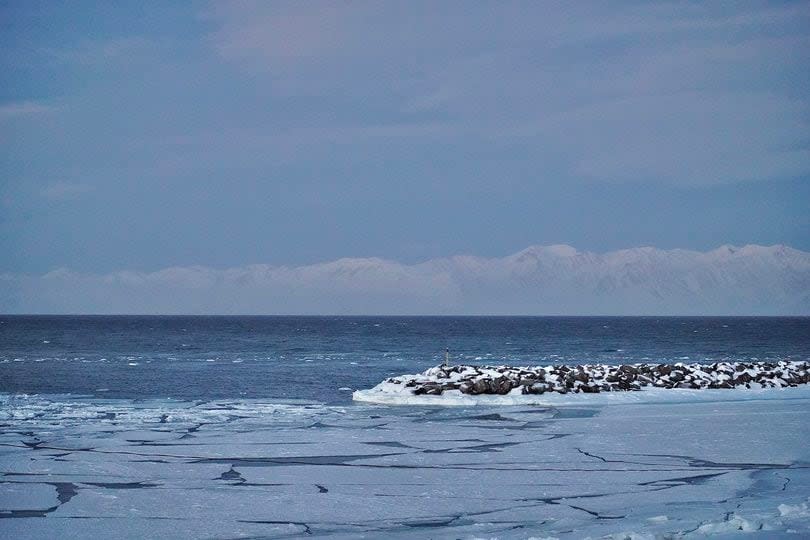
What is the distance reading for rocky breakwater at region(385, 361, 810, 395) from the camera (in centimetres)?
2406

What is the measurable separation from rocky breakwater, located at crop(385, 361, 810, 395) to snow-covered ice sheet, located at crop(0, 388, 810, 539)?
14.2 ft

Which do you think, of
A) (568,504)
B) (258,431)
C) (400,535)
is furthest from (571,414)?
(400,535)

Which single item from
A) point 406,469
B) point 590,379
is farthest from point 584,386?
point 406,469

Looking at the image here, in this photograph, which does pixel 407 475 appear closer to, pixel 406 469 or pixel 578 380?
pixel 406 469

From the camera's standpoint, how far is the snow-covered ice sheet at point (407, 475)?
8641 mm

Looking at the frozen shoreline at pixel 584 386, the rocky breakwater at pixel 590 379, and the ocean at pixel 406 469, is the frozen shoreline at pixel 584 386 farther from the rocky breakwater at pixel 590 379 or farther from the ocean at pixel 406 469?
the ocean at pixel 406 469

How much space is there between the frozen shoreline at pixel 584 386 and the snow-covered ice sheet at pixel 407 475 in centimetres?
344

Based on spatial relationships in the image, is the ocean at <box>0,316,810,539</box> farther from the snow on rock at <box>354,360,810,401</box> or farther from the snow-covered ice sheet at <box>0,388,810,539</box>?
the snow on rock at <box>354,360,810,401</box>

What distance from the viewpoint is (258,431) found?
16312 mm

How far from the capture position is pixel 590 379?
26.0 metres

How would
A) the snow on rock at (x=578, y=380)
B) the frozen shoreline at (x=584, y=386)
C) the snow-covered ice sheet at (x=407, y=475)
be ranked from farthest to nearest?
the snow on rock at (x=578, y=380)
the frozen shoreline at (x=584, y=386)
the snow-covered ice sheet at (x=407, y=475)

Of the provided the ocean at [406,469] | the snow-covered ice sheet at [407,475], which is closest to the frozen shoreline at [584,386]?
the ocean at [406,469]

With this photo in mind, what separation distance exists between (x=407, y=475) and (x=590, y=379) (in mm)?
15386

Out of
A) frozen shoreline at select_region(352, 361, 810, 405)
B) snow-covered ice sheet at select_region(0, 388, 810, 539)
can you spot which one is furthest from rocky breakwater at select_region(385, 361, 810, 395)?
snow-covered ice sheet at select_region(0, 388, 810, 539)
